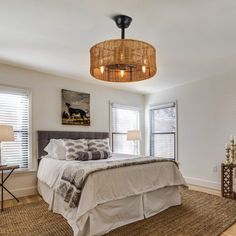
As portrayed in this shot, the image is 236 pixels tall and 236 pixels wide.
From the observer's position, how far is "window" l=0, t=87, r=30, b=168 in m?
3.64

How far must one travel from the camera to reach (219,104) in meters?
4.29

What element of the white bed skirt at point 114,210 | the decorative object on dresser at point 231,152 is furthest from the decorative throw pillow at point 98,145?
the decorative object on dresser at point 231,152

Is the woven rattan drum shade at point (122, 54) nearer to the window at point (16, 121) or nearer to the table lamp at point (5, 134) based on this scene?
the table lamp at point (5, 134)

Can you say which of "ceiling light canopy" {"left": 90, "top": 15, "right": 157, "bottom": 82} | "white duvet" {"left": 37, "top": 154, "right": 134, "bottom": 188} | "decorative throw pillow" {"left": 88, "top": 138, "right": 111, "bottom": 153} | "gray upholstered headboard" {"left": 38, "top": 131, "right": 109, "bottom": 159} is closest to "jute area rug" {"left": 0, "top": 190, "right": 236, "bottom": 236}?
"white duvet" {"left": 37, "top": 154, "right": 134, "bottom": 188}

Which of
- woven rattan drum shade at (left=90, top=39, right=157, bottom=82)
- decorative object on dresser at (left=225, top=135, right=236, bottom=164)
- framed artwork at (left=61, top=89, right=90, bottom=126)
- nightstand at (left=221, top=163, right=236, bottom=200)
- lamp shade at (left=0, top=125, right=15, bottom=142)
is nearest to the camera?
woven rattan drum shade at (left=90, top=39, right=157, bottom=82)

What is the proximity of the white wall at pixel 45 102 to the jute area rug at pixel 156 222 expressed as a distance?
0.65 m

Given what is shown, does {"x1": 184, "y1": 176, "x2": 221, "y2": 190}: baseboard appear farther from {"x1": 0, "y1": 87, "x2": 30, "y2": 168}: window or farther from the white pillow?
{"x1": 0, "y1": 87, "x2": 30, "y2": 168}: window

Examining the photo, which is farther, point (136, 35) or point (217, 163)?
point (217, 163)

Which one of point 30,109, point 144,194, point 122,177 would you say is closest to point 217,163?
point 144,194

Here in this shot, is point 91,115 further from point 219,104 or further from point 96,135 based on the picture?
point 219,104

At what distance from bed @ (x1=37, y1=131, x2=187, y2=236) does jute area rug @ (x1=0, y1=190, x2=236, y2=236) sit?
12 centimetres

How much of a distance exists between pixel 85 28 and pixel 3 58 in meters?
1.82

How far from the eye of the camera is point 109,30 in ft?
8.16

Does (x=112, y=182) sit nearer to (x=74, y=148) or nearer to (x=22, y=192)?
(x=74, y=148)
